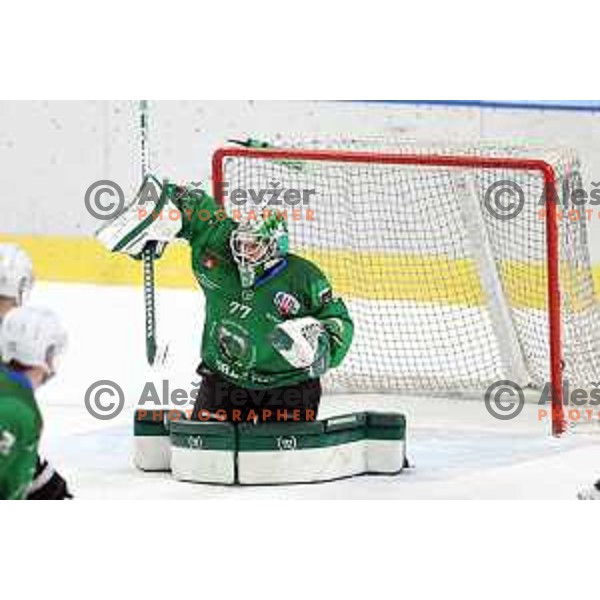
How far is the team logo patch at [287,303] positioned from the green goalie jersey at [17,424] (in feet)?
3.65

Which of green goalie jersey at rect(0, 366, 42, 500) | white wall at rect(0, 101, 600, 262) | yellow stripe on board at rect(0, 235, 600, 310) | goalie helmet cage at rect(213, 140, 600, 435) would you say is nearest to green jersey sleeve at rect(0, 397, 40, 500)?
green goalie jersey at rect(0, 366, 42, 500)

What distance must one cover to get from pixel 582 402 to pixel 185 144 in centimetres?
202

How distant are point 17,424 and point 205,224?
1234mm

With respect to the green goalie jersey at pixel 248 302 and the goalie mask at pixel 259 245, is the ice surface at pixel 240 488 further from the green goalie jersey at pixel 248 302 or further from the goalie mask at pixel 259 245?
the goalie mask at pixel 259 245

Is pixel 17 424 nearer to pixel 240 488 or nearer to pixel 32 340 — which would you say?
pixel 32 340

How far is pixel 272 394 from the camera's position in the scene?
5.24 meters

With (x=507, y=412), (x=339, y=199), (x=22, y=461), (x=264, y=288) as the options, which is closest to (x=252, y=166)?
(x=339, y=199)

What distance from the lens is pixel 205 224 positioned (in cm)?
524

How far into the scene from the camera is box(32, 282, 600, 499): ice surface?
510 centimetres

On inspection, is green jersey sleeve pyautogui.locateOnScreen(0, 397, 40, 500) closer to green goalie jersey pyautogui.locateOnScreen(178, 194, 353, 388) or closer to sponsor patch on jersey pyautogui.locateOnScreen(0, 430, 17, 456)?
sponsor patch on jersey pyautogui.locateOnScreen(0, 430, 17, 456)

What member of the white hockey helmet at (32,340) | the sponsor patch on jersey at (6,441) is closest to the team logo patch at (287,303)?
the white hockey helmet at (32,340)

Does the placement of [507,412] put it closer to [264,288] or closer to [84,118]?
[264,288]

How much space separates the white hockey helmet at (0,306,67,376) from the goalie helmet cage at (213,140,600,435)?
177 cm

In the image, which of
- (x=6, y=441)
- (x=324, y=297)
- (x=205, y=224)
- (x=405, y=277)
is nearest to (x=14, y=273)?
(x=6, y=441)
